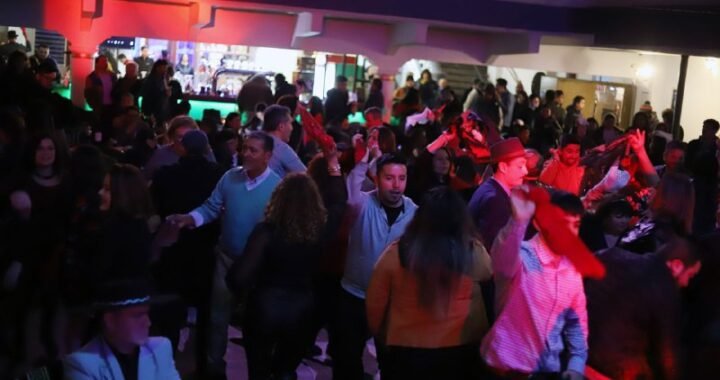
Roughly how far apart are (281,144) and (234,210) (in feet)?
4.02

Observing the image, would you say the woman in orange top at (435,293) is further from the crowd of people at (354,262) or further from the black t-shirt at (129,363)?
the black t-shirt at (129,363)

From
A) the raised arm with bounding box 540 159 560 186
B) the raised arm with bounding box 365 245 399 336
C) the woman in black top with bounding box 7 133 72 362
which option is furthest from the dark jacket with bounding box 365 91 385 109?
the raised arm with bounding box 365 245 399 336

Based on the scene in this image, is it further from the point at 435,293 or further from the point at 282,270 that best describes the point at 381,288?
the point at 282,270

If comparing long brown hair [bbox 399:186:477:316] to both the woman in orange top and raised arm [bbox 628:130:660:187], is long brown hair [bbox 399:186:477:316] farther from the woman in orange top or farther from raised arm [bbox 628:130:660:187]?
raised arm [bbox 628:130:660:187]

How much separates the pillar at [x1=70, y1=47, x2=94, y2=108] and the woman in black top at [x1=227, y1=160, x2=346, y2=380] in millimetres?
10946

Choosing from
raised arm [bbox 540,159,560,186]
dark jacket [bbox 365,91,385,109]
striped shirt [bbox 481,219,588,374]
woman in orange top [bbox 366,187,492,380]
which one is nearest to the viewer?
striped shirt [bbox 481,219,588,374]

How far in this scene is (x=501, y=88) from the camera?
19375 mm

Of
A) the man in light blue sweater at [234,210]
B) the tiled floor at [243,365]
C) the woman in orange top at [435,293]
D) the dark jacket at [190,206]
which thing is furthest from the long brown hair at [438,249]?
the tiled floor at [243,365]

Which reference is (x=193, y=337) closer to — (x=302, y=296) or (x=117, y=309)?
(x=302, y=296)

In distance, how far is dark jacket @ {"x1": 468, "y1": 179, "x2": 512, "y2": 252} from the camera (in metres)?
Result: 6.23

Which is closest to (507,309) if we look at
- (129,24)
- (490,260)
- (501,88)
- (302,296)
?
(490,260)

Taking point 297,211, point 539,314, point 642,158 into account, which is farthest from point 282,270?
point 642,158

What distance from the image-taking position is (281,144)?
25.0 feet

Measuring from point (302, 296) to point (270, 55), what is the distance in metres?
17.1
